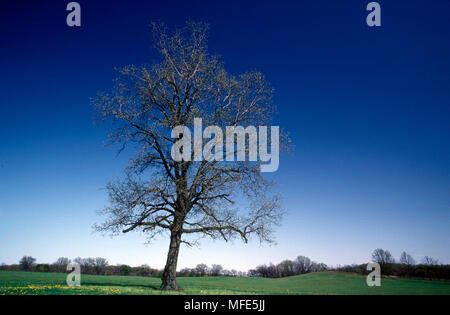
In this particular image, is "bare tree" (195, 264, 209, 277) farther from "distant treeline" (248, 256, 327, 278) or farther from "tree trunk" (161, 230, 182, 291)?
"tree trunk" (161, 230, 182, 291)

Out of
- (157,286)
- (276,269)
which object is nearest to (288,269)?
(276,269)

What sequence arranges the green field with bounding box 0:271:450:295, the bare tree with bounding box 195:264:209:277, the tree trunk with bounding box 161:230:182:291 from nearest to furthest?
the green field with bounding box 0:271:450:295
the tree trunk with bounding box 161:230:182:291
the bare tree with bounding box 195:264:209:277

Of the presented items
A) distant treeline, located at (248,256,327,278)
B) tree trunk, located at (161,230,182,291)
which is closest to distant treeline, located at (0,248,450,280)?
distant treeline, located at (248,256,327,278)

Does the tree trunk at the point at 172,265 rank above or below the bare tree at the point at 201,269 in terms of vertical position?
above

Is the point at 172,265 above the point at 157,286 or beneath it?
above

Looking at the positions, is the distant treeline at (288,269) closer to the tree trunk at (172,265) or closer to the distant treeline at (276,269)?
the distant treeline at (276,269)

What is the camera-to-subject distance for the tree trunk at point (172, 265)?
640 inches

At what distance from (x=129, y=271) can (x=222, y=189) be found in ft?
173

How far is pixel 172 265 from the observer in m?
16.7

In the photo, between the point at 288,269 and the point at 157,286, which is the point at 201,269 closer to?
the point at 288,269

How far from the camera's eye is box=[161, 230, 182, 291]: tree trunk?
16.3 metres

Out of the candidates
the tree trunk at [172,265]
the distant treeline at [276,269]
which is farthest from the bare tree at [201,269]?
the tree trunk at [172,265]
